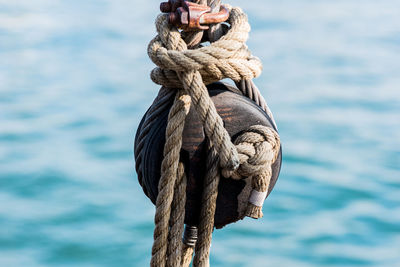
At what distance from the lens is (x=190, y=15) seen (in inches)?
42.6

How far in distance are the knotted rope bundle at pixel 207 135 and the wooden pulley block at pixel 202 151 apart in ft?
0.06

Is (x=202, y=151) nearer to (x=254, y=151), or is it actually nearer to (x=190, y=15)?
(x=254, y=151)

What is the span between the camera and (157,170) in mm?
1147

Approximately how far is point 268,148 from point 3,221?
2651 millimetres

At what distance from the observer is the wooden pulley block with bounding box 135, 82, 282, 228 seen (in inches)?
44.0

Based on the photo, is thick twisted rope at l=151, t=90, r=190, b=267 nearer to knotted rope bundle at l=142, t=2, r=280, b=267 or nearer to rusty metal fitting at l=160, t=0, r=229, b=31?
knotted rope bundle at l=142, t=2, r=280, b=267

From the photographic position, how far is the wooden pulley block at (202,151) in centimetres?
112

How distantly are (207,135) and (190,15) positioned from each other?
201 mm

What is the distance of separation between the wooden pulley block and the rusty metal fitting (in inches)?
4.9

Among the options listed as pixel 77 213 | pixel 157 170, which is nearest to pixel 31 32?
pixel 77 213

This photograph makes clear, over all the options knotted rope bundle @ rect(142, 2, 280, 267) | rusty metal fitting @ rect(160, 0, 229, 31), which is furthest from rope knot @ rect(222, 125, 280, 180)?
rusty metal fitting @ rect(160, 0, 229, 31)

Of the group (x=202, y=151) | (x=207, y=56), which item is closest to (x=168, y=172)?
(x=202, y=151)

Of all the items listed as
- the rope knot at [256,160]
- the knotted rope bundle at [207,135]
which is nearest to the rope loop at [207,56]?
the knotted rope bundle at [207,135]

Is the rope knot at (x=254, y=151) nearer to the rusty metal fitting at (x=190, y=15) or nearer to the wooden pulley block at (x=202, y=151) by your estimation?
the wooden pulley block at (x=202, y=151)
